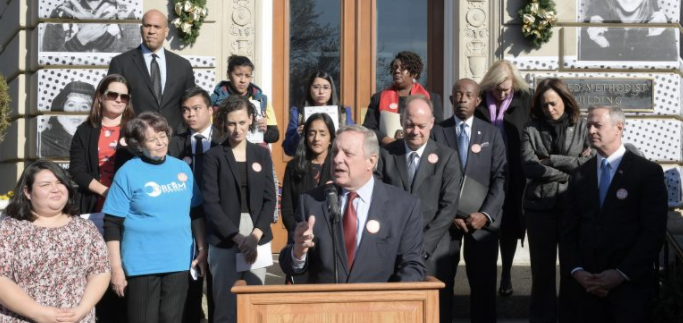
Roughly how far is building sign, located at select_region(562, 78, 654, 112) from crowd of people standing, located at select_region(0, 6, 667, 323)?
224 centimetres

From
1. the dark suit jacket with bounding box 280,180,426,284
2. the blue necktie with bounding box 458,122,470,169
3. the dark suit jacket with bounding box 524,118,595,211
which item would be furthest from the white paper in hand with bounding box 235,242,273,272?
the dark suit jacket with bounding box 524,118,595,211

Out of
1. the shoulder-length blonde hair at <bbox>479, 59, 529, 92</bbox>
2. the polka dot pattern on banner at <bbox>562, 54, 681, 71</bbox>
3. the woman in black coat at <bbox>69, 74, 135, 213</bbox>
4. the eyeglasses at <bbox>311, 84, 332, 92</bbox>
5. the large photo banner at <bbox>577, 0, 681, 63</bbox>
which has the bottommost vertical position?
the woman in black coat at <bbox>69, 74, 135, 213</bbox>

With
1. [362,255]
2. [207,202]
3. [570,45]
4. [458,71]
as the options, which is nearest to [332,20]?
[458,71]

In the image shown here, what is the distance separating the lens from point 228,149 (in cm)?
671

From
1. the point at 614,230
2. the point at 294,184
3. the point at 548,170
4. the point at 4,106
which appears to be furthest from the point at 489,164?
the point at 4,106

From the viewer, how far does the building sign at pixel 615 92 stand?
982 centimetres

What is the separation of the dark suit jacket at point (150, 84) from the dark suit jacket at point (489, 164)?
7.63ft

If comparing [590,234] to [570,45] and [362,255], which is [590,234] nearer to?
[362,255]

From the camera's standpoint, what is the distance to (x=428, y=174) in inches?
263

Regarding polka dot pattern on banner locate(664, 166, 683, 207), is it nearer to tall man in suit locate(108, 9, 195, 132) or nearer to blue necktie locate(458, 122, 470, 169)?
blue necktie locate(458, 122, 470, 169)

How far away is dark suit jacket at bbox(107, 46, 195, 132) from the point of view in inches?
301

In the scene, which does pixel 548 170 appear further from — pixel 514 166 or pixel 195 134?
pixel 195 134

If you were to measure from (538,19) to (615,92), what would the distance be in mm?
1131

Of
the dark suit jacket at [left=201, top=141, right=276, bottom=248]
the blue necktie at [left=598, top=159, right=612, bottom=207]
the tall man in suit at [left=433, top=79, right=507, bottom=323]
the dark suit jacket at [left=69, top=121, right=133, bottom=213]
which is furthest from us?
the tall man in suit at [left=433, top=79, right=507, bottom=323]
